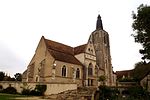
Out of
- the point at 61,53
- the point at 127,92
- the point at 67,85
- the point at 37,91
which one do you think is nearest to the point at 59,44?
→ the point at 61,53

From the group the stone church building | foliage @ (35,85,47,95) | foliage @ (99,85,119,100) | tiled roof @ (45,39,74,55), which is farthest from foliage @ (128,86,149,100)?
tiled roof @ (45,39,74,55)

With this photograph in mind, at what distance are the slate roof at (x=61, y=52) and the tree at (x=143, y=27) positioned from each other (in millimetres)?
17634

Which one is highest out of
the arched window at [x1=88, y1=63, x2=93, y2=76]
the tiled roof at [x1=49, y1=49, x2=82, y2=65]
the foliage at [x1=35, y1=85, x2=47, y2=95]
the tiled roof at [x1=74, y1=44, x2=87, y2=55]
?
the tiled roof at [x1=74, y1=44, x2=87, y2=55]

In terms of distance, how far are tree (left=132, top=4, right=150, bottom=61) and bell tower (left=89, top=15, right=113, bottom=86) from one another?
25313 mm

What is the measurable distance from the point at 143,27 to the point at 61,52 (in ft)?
71.7

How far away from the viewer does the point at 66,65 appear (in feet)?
137

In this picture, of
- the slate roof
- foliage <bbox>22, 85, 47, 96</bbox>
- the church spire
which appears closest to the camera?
foliage <bbox>22, 85, 47, 96</bbox>

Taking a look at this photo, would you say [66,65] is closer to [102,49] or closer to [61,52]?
[61,52]

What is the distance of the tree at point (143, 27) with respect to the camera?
2619 centimetres

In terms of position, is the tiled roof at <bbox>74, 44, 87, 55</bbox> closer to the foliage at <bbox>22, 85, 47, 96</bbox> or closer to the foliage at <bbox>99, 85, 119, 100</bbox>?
the foliage at <bbox>22, 85, 47, 96</bbox>

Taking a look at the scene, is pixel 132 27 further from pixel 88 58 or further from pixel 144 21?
pixel 88 58

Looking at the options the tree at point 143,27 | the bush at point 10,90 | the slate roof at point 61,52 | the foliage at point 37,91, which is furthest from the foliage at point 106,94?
the bush at point 10,90

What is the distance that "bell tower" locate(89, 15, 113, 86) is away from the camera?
54.3 m

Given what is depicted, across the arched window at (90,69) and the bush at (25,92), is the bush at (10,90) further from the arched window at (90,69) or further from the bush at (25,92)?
the arched window at (90,69)
